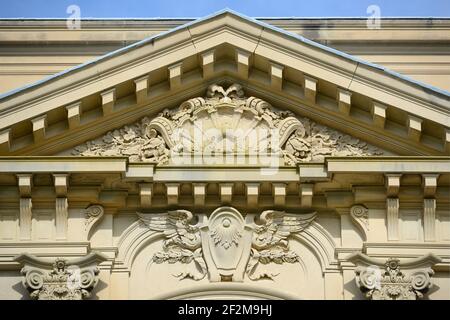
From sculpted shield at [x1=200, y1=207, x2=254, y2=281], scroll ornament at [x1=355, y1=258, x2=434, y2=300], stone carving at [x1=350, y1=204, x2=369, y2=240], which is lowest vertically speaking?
scroll ornament at [x1=355, y1=258, x2=434, y2=300]

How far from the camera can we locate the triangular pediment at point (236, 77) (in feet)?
89.7

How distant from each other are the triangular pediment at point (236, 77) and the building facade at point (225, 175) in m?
0.02

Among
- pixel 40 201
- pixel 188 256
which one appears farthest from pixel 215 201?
pixel 40 201

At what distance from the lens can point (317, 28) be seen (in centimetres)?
3400

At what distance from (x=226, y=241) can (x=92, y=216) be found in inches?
90.7

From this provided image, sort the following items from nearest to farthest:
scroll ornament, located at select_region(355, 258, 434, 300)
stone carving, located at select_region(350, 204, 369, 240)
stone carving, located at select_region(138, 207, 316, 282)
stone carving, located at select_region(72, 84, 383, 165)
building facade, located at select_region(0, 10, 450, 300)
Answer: scroll ornament, located at select_region(355, 258, 434, 300) → building facade, located at select_region(0, 10, 450, 300) → stone carving, located at select_region(138, 207, 316, 282) → stone carving, located at select_region(350, 204, 369, 240) → stone carving, located at select_region(72, 84, 383, 165)

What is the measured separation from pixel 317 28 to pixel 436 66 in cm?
260

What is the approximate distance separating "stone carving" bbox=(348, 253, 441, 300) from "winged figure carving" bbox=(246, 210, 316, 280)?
45.3 inches

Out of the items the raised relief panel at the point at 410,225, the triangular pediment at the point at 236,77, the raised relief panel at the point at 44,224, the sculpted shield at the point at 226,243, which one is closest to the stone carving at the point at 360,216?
the raised relief panel at the point at 410,225

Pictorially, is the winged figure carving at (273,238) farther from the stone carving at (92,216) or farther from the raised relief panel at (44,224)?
the raised relief panel at (44,224)

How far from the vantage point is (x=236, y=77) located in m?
28.2

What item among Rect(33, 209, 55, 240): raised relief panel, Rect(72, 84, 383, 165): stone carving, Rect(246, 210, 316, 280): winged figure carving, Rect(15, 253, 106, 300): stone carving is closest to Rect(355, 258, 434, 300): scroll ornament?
Rect(246, 210, 316, 280): winged figure carving

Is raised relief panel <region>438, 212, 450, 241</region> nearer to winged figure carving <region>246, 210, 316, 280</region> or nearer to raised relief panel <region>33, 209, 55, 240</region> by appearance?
winged figure carving <region>246, 210, 316, 280</region>

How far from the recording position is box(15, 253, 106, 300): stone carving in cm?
2647
